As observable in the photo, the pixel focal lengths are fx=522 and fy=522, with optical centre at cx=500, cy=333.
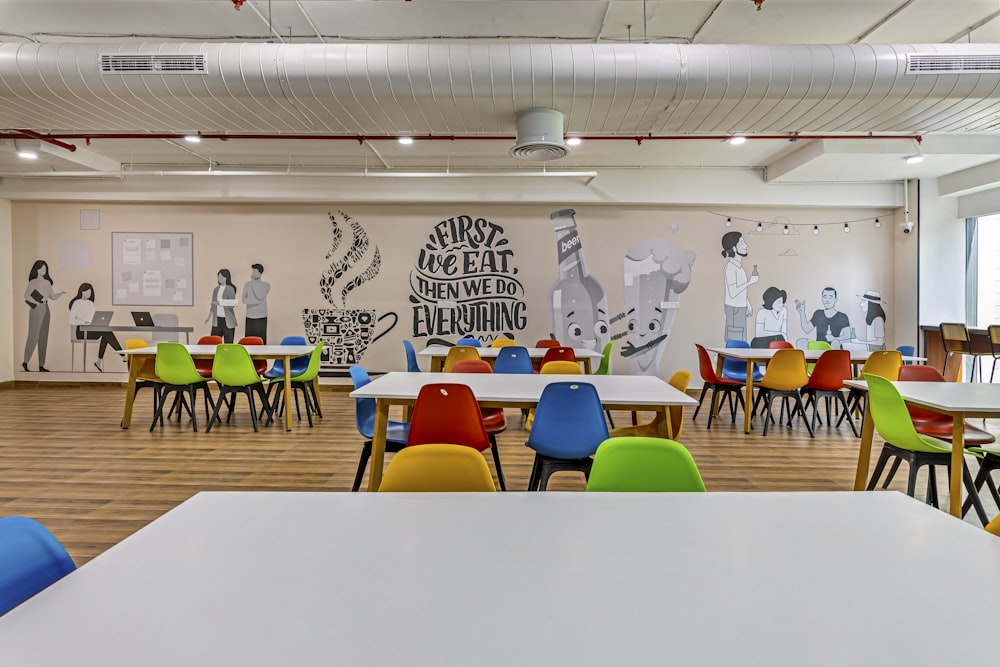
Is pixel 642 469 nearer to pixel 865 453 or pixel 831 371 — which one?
pixel 865 453

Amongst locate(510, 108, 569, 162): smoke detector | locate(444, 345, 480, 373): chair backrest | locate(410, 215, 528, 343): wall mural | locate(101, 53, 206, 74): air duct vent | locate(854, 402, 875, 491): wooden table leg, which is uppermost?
locate(101, 53, 206, 74): air duct vent

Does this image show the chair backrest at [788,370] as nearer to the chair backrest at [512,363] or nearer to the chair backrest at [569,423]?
the chair backrest at [512,363]

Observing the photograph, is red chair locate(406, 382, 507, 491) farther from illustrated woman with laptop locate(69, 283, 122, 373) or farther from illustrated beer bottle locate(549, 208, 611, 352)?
illustrated woman with laptop locate(69, 283, 122, 373)

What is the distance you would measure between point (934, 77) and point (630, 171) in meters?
4.67

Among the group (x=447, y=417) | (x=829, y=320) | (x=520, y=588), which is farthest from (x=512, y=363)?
(x=829, y=320)

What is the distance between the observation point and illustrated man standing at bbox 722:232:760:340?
852cm

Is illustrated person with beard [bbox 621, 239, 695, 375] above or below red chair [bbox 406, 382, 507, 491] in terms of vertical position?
above

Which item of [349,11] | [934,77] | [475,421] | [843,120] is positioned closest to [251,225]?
[349,11]

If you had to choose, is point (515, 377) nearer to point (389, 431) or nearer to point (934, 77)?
point (389, 431)

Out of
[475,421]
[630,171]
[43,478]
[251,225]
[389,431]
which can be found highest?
[630,171]

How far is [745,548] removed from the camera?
1.16 m

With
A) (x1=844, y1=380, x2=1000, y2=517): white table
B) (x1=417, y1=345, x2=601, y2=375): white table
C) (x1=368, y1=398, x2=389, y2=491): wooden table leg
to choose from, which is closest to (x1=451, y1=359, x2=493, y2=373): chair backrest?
(x1=368, y1=398, x2=389, y2=491): wooden table leg

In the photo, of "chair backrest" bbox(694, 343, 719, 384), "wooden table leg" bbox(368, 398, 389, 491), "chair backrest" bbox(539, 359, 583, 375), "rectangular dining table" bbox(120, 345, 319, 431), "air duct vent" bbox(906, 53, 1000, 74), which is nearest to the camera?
"wooden table leg" bbox(368, 398, 389, 491)

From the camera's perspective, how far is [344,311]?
8.59m
